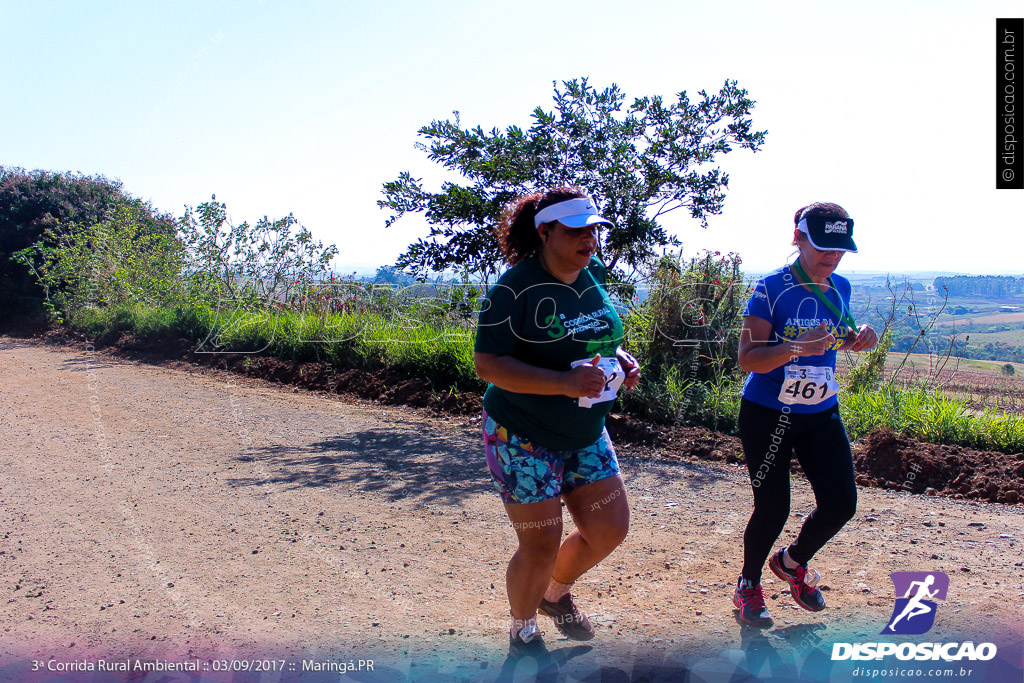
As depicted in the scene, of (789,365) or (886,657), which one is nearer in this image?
(886,657)

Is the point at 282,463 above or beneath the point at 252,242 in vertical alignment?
beneath

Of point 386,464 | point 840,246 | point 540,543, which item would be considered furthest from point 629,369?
point 386,464

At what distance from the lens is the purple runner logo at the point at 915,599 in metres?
3.35

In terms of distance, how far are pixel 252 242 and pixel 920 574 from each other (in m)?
11.7

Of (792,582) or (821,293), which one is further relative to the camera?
(792,582)

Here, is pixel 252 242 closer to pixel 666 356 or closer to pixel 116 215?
pixel 116 215

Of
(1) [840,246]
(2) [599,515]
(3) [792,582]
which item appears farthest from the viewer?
(3) [792,582]

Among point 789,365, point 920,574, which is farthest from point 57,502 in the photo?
point 920,574

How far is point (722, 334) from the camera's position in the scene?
26.1 ft

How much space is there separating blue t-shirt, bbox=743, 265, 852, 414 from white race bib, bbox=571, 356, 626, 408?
2.52 ft

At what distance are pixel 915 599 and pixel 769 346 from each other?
1.46 m

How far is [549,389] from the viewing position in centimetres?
279

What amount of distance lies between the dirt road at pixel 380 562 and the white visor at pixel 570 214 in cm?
176

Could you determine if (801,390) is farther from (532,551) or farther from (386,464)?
(386,464)
